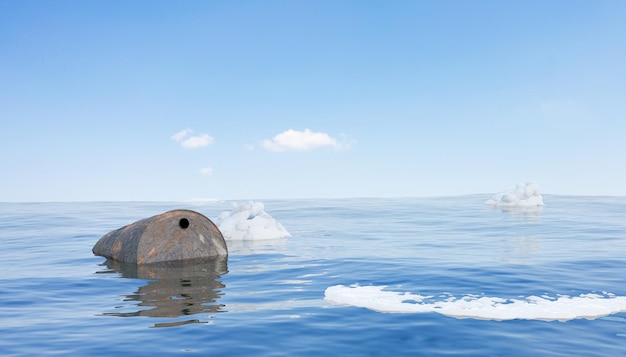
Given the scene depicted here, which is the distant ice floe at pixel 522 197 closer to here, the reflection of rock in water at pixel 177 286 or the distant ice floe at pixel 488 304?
the distant ice floe at pixel 488 304

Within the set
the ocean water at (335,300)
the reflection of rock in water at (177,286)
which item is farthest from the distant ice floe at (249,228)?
the reflection of rock in water at (177,286)

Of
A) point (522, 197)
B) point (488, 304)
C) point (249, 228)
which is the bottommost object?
point (488, 304)

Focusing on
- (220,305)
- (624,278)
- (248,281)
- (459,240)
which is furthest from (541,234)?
(220,305)

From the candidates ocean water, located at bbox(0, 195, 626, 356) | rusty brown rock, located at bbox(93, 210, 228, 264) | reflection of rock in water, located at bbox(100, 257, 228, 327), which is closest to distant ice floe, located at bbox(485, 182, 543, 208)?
ocean water, located at bbox(0, 195, 626, 356)

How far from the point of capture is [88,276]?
1069 cm

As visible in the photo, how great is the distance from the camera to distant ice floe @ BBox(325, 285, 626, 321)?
23.7 feet

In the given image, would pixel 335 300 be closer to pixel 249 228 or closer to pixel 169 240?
pixel 169 240

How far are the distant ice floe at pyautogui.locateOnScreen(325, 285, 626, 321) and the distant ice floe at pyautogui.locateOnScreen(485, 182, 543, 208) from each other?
882 inches

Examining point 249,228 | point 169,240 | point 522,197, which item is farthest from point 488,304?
point 522,197

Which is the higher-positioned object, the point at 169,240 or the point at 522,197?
the point at 522,197

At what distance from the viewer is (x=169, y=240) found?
40.5 feet

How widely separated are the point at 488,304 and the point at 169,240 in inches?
307

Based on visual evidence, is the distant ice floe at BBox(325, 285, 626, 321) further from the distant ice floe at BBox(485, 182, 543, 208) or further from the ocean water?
the distant ice floe at BBox(485, 182, 543, 208)

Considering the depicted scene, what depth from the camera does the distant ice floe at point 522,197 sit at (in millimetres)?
29797
